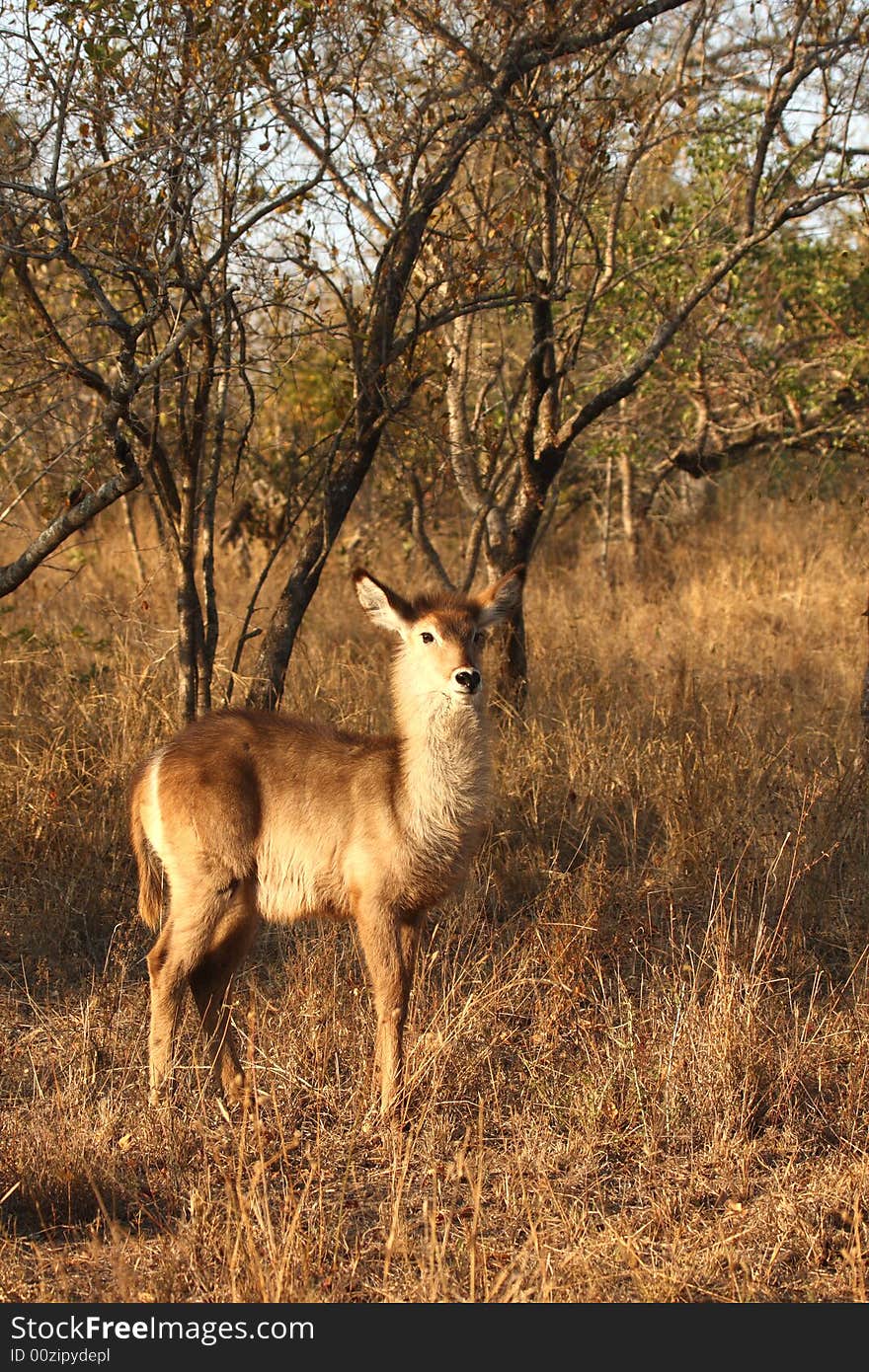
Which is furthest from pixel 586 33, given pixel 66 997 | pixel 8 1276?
pixel 8 1276

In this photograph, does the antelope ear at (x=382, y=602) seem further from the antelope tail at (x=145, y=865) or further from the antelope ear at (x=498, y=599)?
the antelope tail at (x=145, y=865)

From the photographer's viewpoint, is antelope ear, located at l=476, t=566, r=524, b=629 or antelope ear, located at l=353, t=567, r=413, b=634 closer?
antelope ear, located at l=353, t=567, r=413, b=634

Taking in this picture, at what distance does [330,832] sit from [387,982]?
592 mm

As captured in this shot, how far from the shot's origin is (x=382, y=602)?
523 centimetres

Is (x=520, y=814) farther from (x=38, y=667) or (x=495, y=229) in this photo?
(x=38, y=667)

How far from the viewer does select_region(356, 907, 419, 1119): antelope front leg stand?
4781 mm

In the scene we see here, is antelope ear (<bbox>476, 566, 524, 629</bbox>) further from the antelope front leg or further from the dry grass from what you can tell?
the dry grass

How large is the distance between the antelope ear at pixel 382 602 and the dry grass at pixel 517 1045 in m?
1.44

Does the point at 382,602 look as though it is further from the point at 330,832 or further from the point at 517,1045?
the point at 517,1045

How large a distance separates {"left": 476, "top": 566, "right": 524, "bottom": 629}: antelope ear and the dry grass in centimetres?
138

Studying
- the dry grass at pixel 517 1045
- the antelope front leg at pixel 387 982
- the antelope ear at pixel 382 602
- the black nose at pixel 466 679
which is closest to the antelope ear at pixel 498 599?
the antelope ear at pixel 382 602

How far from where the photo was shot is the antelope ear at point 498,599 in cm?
527

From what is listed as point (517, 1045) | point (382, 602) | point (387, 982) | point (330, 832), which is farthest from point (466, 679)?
point (517, 1045)

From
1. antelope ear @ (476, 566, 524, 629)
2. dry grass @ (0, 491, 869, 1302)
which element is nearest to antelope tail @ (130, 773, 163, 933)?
dry grass @ (0, 491, 869, 1302)
